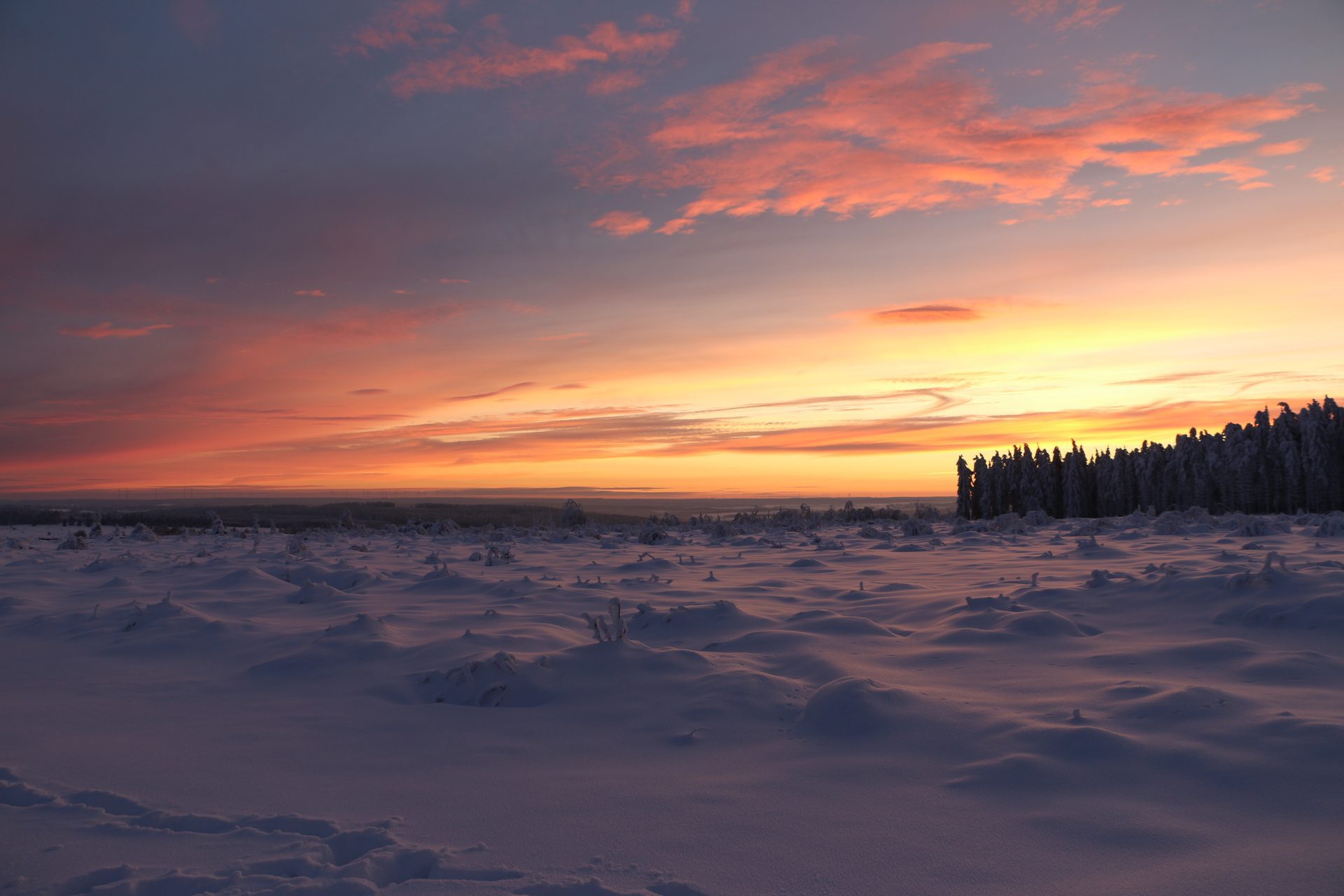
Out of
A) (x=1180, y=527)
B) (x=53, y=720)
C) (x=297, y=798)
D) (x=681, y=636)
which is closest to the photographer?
(x=297, y=798)

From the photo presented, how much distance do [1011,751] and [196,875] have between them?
352 cm

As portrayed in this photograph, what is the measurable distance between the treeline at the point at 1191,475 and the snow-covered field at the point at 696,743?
81.6ft

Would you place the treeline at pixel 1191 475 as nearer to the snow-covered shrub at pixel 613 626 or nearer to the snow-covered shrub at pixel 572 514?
the snow-covered shrub at pixel 572 514

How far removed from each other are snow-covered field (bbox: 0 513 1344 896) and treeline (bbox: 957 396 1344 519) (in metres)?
24.9

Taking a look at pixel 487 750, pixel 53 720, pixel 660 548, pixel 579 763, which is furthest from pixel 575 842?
pixel 660 548

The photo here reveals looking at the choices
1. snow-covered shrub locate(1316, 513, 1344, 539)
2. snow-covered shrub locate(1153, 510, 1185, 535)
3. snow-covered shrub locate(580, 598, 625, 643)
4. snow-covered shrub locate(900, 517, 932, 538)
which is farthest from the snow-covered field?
snow-covered shrub locate(900, 517, 932, 538)

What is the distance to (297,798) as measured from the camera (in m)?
3.31

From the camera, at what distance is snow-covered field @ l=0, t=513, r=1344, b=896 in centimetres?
264

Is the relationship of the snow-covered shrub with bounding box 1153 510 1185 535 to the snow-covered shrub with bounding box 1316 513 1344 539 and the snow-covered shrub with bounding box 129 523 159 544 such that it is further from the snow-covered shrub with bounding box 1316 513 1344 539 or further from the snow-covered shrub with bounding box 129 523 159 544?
the snow-covered shrub with bounding box 129 523 159 544

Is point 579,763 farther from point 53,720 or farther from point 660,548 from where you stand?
point 660,548

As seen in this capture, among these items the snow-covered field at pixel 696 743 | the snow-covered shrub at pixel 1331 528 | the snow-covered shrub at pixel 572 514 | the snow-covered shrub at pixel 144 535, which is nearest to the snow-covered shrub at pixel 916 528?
the snow-covered shrub at pixel 1331 528

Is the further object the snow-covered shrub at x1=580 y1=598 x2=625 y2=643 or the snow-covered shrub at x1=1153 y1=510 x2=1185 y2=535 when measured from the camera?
the snow-covered shrub at x1=1153 y1=510 x2=1185 y2=535

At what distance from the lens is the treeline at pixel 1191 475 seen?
3600 centimetres

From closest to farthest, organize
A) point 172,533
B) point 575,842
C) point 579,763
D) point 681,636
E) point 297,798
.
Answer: point 575,842
point 297,798
point 579,763
point 681,636
point 172,533
